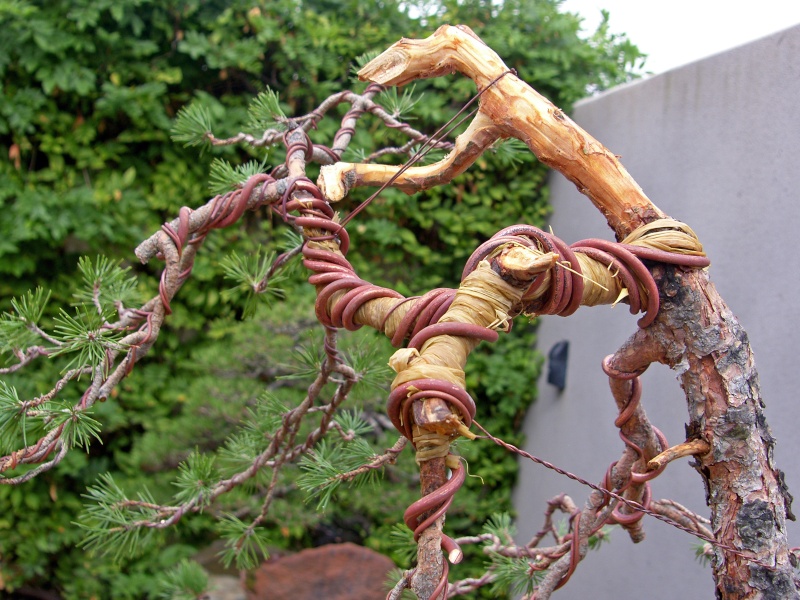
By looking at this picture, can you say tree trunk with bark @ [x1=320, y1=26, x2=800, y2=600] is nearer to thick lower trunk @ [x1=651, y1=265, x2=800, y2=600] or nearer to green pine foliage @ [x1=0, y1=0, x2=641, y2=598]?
thick lower trunk @ [x1=651, y1=265, x2=800, y2=600]

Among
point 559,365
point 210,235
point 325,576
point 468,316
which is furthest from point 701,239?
point 210,235

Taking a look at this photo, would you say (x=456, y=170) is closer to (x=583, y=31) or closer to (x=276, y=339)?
(x=276, y=339)

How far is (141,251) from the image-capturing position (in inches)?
31.4

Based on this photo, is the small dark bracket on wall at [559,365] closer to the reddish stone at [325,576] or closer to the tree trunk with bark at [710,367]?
the reddish stone at [325,576]

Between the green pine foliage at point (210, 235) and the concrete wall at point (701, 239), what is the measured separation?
279 mm

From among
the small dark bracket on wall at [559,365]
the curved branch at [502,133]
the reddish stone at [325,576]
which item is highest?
the curved branch at [502,133]

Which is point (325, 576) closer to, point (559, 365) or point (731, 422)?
point (559, 365)

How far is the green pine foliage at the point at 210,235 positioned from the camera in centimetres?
180

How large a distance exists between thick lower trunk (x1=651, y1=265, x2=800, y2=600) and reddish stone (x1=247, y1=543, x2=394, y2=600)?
46.3 inches

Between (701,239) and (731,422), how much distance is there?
2.96ft

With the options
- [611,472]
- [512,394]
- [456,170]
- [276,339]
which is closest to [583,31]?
[512,394]

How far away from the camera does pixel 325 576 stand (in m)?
1.69

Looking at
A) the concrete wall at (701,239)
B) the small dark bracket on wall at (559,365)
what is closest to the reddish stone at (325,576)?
the concrete wall at (701,239)

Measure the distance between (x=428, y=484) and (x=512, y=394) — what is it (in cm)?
175
